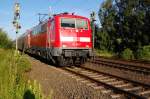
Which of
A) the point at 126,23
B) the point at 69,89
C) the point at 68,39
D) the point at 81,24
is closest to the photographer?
the point at 69,89

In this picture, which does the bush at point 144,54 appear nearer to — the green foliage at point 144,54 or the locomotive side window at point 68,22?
the green foliage at point 144,54

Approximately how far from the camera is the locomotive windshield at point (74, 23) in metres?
18.4

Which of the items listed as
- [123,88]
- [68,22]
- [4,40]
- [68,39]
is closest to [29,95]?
[123,88]

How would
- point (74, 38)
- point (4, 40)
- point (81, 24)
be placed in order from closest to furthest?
point (74, 38)
point (81, 24)
point (4, 40)

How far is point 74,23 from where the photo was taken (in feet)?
61.4

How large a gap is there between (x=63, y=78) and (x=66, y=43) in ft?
15.2

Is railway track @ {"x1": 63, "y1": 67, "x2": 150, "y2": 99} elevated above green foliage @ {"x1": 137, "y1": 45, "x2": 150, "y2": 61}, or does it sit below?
below

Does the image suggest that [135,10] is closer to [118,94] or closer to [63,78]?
[63,78]

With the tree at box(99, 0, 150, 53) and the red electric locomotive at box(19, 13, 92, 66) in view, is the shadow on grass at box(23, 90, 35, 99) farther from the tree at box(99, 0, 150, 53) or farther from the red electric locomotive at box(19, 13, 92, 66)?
the tree at box(99, 0, 150, 53)

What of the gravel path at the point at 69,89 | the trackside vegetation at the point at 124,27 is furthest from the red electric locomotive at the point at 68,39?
the trackside vegetation at the point at 124,27

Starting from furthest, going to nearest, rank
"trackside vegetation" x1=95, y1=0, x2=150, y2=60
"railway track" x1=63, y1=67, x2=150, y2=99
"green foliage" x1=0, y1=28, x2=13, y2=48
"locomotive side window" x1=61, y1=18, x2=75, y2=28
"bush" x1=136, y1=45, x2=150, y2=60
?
1. "green foliage" x1=0, y1=28, x2=13, y2=48
2. "trackside vegetation" x1=95, y1=0, x2=150, y2=60
3. "bush" x1=136, y1=45, x2=150, y2=60
4. "locomotive side window" x1=61, y1=18, x2=75, y2=28
5. "railway track" x1=63, y1=67, x2=150, y2=99

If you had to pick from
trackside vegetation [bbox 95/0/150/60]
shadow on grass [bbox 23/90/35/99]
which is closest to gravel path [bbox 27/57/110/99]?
shadow on grass [bbox 23/90/35/99]

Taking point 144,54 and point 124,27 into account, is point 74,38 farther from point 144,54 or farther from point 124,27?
point 124,27

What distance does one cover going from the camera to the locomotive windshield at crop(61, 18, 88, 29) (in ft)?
60.5
